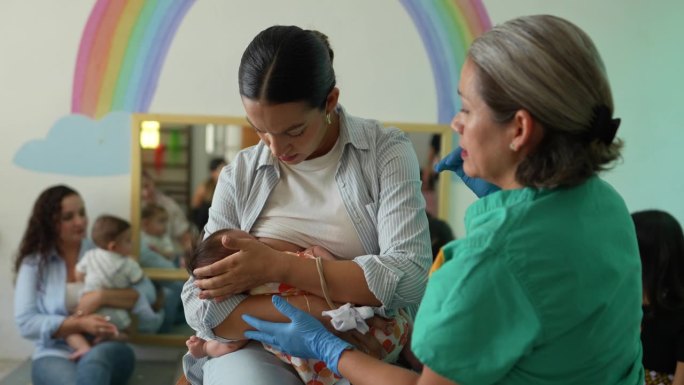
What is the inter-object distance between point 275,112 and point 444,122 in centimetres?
256

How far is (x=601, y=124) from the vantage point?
118cm

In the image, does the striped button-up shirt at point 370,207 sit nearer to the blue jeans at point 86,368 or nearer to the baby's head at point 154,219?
the blue jeans at point 86,368

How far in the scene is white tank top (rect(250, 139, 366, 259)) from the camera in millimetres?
1607

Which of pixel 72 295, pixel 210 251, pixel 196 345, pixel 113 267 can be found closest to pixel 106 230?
pixel 113 267

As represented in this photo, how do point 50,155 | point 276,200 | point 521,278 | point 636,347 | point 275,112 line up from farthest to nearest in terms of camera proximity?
point 50,155, point 276,200, point 275,112, point 636,347, point 521,278

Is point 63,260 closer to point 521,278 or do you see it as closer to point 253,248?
point 253,248

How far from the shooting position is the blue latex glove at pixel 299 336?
1.44 metres

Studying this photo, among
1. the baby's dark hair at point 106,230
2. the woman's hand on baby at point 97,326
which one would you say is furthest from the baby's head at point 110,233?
the woman's hand on baby at point 97,326

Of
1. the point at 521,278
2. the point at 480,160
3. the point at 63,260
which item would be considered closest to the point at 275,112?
the point at 480,160

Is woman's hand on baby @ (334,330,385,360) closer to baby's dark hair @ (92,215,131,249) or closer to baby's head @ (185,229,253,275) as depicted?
baby's head @ (185,229,253,275)

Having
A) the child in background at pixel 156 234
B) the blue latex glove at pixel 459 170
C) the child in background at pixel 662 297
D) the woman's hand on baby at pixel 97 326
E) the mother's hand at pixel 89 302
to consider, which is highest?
the blue latex glove at pixel 459 170

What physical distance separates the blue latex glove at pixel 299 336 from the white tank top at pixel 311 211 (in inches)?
6.4

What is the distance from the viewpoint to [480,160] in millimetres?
1231

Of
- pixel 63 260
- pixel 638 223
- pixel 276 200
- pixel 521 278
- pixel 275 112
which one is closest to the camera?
pixel 521 278
